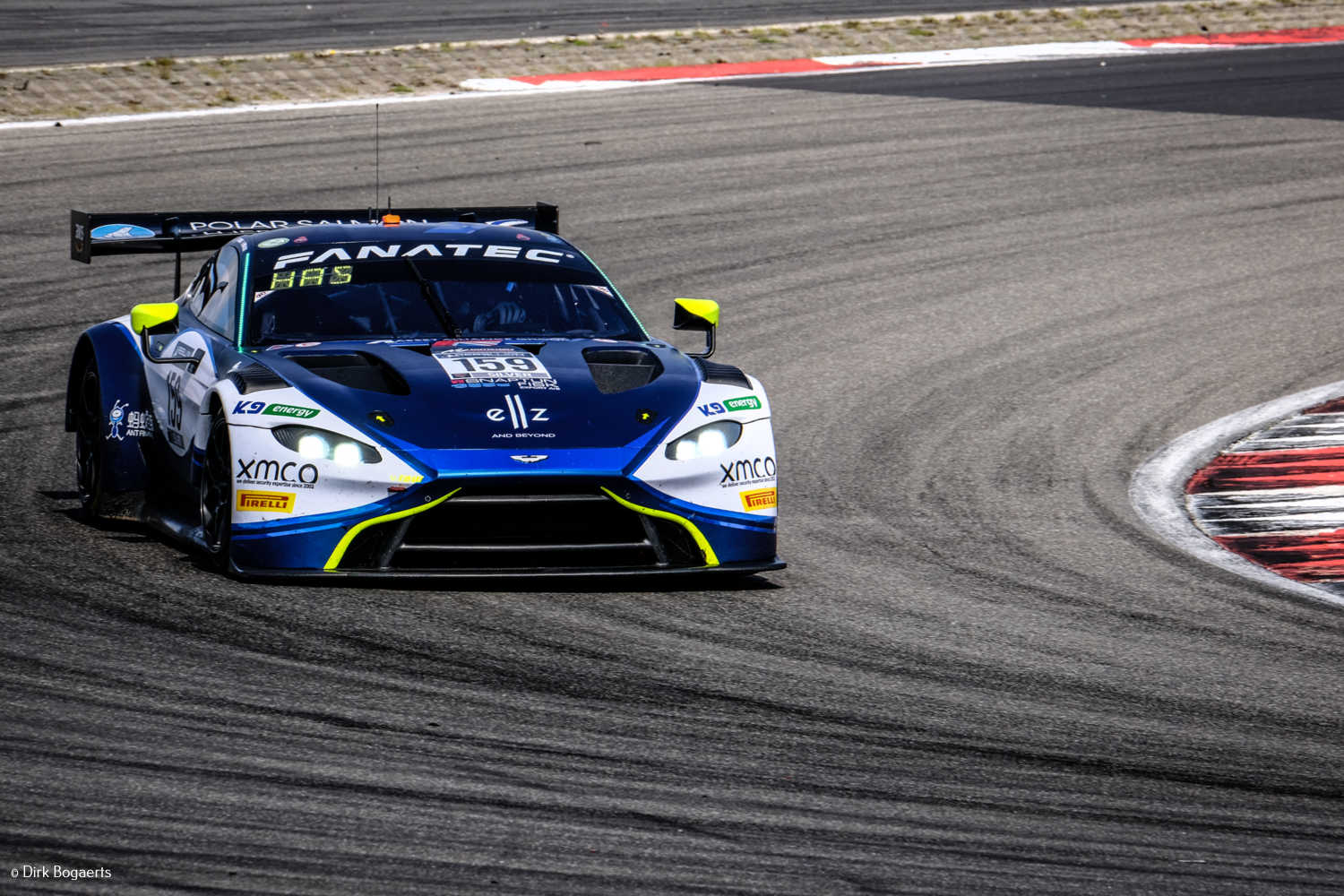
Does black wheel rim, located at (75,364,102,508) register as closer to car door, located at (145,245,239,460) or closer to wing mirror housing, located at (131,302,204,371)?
car door, located at (145,245,239,460)

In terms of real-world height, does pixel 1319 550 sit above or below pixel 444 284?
below

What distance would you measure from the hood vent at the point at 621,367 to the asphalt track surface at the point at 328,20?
16.1 m

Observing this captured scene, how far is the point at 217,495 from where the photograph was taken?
731 centimetres

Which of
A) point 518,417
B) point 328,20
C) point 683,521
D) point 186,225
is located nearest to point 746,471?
point 683,521

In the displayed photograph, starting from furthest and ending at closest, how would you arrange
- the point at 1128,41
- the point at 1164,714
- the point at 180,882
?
the point at 1128,41
the point at 1164,714
the point at 180,882

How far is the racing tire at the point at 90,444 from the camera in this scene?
8344 mm

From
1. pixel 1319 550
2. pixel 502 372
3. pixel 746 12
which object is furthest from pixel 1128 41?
pixel 502 372

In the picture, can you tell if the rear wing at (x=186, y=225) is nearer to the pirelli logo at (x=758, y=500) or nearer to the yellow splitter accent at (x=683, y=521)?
the pirelli logo at (x=758, y=500)

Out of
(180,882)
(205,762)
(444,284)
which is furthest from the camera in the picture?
(444,284)

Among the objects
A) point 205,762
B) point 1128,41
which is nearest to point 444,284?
point 205,762

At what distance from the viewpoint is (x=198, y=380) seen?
7781mm

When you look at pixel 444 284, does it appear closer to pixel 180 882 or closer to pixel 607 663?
pixel 607 663

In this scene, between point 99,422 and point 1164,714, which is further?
point 99,422

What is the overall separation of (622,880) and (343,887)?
0.59 metres
